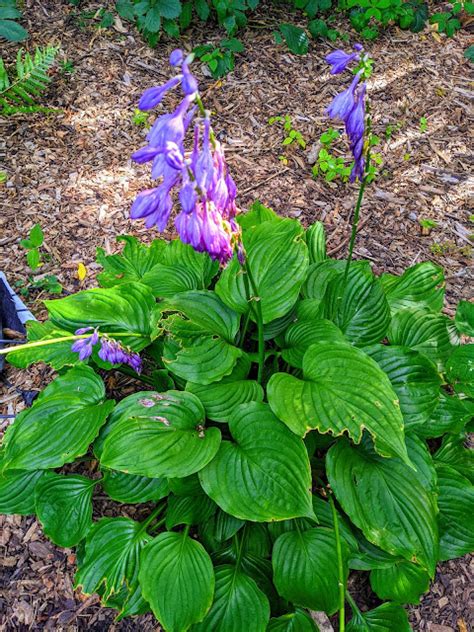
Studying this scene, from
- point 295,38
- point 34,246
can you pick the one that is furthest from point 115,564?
point 295,38

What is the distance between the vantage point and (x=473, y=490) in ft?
7.54

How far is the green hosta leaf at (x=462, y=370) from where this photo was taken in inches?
90.9

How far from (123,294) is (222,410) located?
2.59ft

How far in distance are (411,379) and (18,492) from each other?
1.78 meters

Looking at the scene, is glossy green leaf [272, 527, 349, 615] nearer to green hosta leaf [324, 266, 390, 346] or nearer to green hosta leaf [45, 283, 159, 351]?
green hosta leaf [324, 266, 390, 346]

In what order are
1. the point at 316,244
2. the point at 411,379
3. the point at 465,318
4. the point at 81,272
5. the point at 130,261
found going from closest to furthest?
the point at 411,379
the point at 465,318
the point at 316,244
the point at 130,261
the point at 81,272

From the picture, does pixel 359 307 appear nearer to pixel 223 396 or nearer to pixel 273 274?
pixel 273 274

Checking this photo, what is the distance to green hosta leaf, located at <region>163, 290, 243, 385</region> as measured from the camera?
2.26m

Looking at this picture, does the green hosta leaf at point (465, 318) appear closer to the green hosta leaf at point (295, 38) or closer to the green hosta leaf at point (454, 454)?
the green hosta leaf at point (454, 454)

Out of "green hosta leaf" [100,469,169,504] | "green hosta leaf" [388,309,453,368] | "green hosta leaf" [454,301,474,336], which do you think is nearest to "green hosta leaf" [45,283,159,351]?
"green hosta leaf" [100,469,169,504]

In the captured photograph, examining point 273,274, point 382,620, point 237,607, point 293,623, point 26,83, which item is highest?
point 26,83

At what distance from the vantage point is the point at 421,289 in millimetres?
2799

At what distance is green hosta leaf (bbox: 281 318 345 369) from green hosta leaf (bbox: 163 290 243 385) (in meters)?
0.23

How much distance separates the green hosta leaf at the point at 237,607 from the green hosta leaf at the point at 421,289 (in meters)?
1.45
